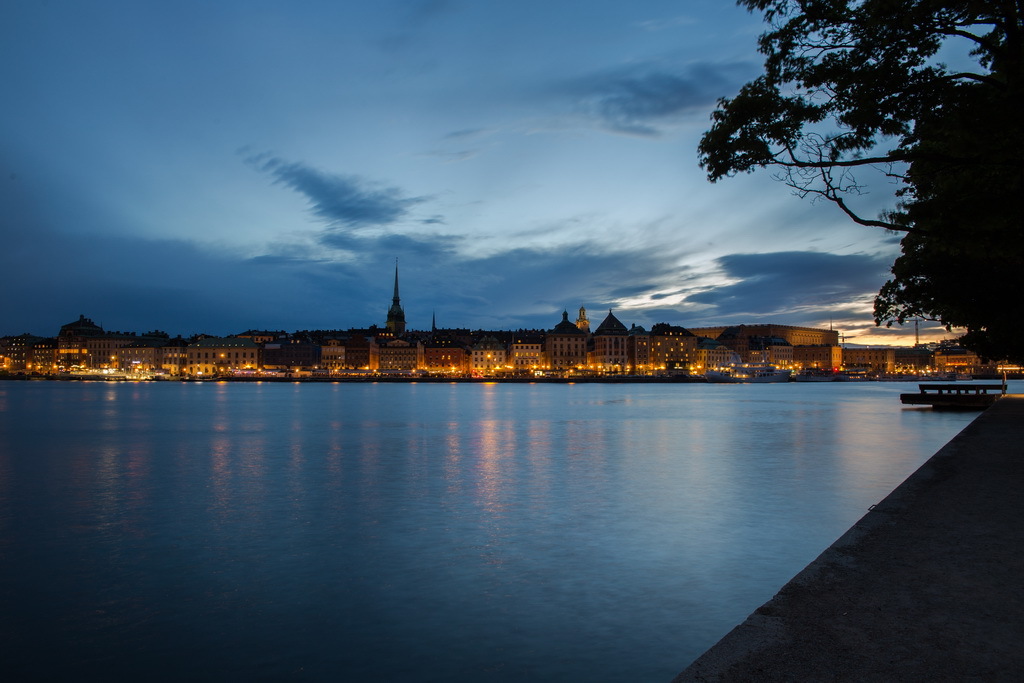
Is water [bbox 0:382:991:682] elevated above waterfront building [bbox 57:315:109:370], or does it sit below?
below

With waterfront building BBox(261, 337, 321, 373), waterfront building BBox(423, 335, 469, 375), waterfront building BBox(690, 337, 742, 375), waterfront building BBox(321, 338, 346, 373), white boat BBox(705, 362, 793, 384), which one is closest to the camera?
white boat BBox(705, 362, 793, 384)

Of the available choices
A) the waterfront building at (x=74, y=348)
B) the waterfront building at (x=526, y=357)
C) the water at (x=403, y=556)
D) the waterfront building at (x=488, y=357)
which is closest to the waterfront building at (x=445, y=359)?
the waterfront building at (x=488, y=357)

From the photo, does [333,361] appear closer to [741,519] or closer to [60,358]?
[60,358]

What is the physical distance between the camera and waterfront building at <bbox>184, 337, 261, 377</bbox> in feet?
559

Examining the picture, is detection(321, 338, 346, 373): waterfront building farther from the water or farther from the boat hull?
the water

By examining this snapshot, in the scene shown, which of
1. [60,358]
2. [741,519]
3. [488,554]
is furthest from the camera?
[60,358]

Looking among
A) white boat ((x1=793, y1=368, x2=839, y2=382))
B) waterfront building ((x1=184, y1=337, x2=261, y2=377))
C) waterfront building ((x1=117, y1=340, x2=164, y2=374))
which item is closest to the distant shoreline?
waterfront building ((x1=184, y1=337, x2=261, y2=377))

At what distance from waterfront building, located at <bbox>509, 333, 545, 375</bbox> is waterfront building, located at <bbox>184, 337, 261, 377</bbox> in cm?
5794

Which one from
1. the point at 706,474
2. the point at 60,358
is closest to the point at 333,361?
the point at 60,358

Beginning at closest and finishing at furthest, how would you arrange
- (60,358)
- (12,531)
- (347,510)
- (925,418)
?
1. (12,531)
2. (347,510)
3. (925,418)
4. (60,358)

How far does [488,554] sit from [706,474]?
9964mm

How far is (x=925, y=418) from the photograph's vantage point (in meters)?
38.0

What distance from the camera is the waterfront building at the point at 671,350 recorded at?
181375mm

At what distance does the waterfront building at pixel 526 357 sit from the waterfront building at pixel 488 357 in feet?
7.24
